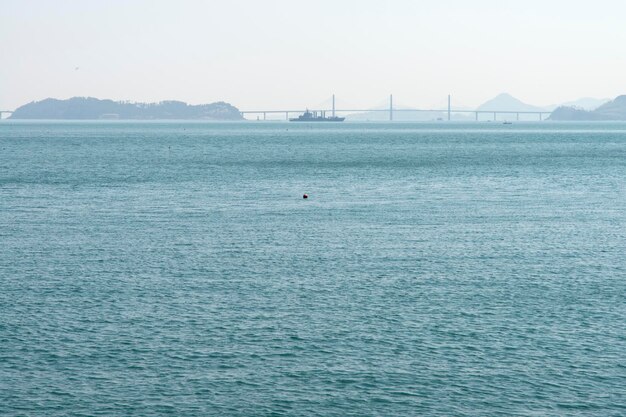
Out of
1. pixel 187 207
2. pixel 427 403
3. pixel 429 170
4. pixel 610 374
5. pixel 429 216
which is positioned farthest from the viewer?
pixel 429 170

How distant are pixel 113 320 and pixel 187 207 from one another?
172ft

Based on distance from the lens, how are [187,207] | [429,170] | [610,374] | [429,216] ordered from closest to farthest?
1. [610,374]
2. [429,216]
3. [187,207]
4. [429,170]

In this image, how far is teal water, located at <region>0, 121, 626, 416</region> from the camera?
41.0 meters

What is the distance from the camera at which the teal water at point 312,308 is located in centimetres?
4100

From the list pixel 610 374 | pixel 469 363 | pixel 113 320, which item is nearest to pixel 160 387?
pixel 113 320

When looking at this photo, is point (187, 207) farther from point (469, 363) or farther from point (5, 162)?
Answer: point (5, 162)

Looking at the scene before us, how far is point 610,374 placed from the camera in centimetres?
4319

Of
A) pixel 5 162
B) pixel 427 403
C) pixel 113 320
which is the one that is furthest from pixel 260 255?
pixel 5 162

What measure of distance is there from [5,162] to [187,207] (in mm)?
96822

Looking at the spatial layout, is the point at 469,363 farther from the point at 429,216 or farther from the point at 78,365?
the point at 429,216

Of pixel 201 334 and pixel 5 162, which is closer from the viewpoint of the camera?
pixel 201 334

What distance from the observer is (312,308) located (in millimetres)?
54688

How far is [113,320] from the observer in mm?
51844

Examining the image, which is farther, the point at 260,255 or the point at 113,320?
the point at 260,255
